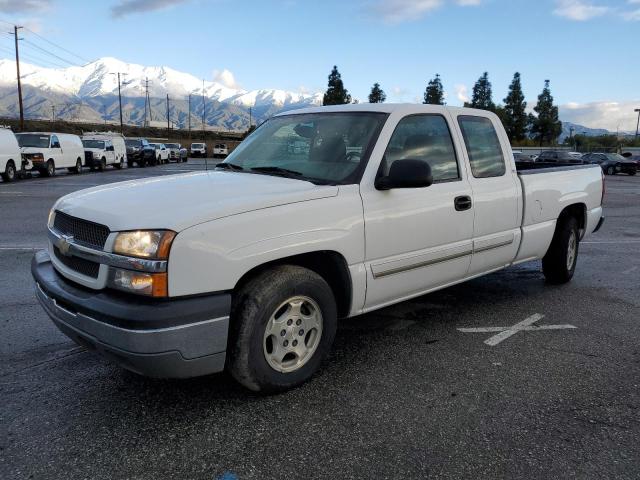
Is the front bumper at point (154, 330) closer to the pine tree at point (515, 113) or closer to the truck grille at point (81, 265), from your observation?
the truck grille at point (81, 265)

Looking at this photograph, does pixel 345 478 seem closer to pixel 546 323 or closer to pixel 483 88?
pixel 546 323

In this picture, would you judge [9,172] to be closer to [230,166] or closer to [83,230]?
[230,166]

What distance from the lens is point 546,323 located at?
478 centimetres

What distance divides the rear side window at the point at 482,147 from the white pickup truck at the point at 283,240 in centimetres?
2

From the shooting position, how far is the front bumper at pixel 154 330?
271 centimetres

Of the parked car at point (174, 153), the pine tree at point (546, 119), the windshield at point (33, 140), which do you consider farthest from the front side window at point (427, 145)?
the pine tree at point (546, 119)

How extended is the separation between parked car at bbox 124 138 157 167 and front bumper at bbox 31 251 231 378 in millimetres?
36492

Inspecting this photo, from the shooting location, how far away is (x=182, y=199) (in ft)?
10.2

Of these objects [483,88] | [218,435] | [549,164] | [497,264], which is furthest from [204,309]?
[483,88]

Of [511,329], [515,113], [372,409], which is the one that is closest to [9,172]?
[511,329]

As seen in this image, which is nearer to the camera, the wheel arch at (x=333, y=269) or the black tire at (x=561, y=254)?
the wheel arch at (x=333, y=269)

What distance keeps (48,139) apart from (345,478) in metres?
26.3

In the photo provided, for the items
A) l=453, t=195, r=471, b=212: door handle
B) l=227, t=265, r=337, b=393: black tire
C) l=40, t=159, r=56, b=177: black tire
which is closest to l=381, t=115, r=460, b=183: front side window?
l=453, t=195, r=471, b=212: door handle

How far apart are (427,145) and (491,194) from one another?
78cm
